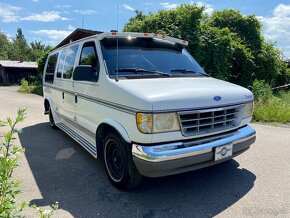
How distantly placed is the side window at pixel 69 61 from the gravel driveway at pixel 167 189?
1.66 meters

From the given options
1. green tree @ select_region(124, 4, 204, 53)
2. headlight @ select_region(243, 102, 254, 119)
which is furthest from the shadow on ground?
green tree @ select_region(124, 4, 204, 53)

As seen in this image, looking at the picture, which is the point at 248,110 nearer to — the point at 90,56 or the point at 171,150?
the point at 171,150

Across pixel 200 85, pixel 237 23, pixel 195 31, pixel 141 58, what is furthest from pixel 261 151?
pixel 237 23

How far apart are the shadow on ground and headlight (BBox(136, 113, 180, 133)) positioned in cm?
104

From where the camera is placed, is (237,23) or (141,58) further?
(237,23)

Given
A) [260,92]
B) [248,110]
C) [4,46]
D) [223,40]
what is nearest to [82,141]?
[248,110]

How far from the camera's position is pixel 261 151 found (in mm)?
5605

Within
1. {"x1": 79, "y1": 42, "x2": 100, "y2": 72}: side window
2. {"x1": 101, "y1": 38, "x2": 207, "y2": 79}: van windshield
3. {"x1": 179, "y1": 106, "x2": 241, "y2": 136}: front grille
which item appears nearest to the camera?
{"x1": 179, "y1": 106, "x2": 241, "y2": 136}: front grille

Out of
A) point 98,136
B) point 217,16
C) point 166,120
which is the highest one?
point 217,16

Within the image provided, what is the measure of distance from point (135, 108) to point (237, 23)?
17.1m

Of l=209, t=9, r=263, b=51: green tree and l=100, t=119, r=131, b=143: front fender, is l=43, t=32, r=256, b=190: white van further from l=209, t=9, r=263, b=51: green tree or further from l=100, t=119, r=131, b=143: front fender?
l=209, t=9, r=263, b=51: green tree

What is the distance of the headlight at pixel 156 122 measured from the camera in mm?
3225

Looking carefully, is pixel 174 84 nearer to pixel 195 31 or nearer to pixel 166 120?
pixel 166 120

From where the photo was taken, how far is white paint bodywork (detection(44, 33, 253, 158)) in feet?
10.8
